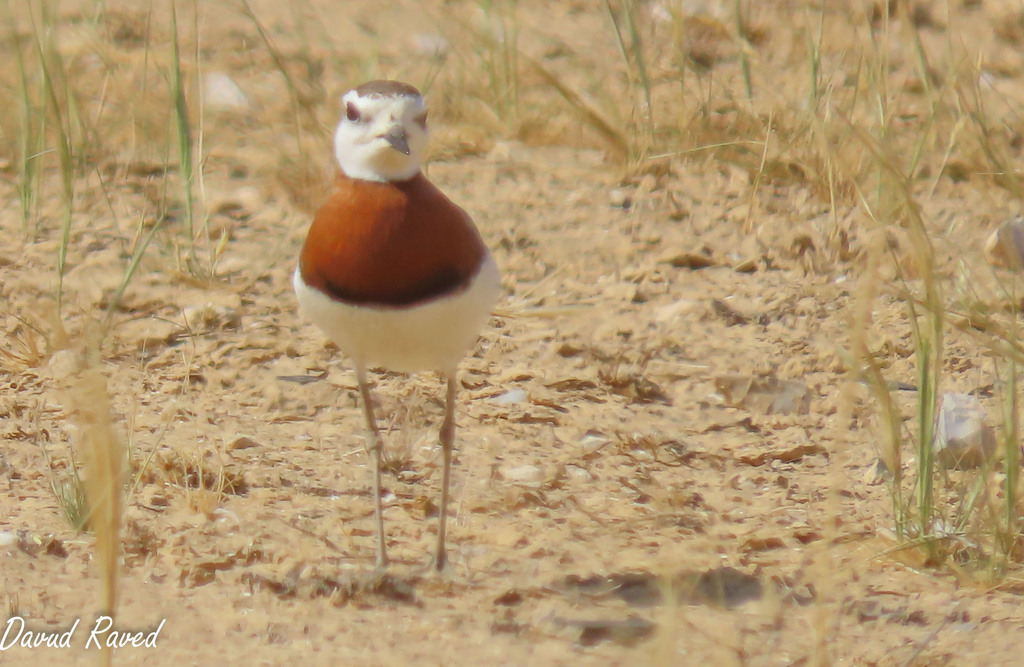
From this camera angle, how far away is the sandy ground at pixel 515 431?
11.2 feet

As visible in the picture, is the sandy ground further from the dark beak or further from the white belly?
the dark beak

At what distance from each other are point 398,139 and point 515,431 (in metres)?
1.33

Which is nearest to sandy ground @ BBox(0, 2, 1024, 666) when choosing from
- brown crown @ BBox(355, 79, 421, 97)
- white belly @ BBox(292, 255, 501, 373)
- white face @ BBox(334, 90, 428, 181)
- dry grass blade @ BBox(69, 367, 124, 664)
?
white belly @ BBox(292, 255, 501, 373)

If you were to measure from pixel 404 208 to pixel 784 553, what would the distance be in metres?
1.35

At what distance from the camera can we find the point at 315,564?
3715mm

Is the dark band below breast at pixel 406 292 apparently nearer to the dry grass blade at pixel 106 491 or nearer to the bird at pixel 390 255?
the bird at pixel 390 255

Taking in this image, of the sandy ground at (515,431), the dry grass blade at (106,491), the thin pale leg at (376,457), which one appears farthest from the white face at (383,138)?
the dry grass blade at (106,491)

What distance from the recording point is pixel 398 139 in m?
3.50

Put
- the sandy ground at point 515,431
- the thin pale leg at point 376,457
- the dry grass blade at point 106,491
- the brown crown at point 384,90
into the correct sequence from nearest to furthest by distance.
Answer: the dry grass blade at point 106,491
the sandy ground at point 515,431
the brown crown at point 384,90
the thin pale leg at point 376,457

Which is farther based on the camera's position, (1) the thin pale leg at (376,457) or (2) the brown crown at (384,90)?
(1) the thin pale leg at (376,457)

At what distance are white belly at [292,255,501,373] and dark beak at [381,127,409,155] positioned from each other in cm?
36

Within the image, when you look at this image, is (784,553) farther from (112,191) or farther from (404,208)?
(112,191)

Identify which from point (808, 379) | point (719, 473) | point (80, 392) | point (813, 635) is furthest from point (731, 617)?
point (80, 392)

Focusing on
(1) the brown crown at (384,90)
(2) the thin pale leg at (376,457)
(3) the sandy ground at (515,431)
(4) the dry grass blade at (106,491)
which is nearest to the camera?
(4) the dry grass blade at (106,491)
